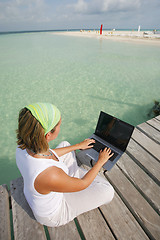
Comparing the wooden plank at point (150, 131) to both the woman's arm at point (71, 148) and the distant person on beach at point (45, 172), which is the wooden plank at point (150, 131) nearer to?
the woman's arm at point (71, 148)

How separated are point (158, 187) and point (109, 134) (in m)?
1.05

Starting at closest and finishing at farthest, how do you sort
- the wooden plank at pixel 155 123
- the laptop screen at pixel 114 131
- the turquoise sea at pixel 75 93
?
the laptop screen at pixel 114 131 < the wooden plank at pixel 155 123 < the turquoise sea at pixel 75 93

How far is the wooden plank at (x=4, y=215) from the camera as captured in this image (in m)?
1.32

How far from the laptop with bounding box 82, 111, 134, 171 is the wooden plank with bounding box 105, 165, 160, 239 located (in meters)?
0.35

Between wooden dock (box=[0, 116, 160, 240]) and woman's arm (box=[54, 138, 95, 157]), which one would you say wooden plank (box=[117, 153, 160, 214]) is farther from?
woman's arm (box=[54, 138, 95, 157])

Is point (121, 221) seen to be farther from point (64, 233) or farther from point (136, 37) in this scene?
point (136, 37)

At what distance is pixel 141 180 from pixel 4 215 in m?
1.91

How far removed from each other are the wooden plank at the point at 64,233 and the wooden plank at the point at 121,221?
412 mm

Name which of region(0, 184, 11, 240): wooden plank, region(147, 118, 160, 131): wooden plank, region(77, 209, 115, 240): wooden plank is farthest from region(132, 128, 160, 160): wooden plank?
region(0, 184, 11, 240): wooden plank

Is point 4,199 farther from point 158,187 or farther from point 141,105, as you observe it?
point 141,105

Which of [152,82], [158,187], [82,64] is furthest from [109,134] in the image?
[82,64]

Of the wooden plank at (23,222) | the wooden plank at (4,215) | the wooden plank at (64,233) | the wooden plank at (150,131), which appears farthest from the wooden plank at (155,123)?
the wooden plank at (4,215)

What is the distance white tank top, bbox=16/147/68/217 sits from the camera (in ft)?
3.21

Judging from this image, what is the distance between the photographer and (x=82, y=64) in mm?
10312
